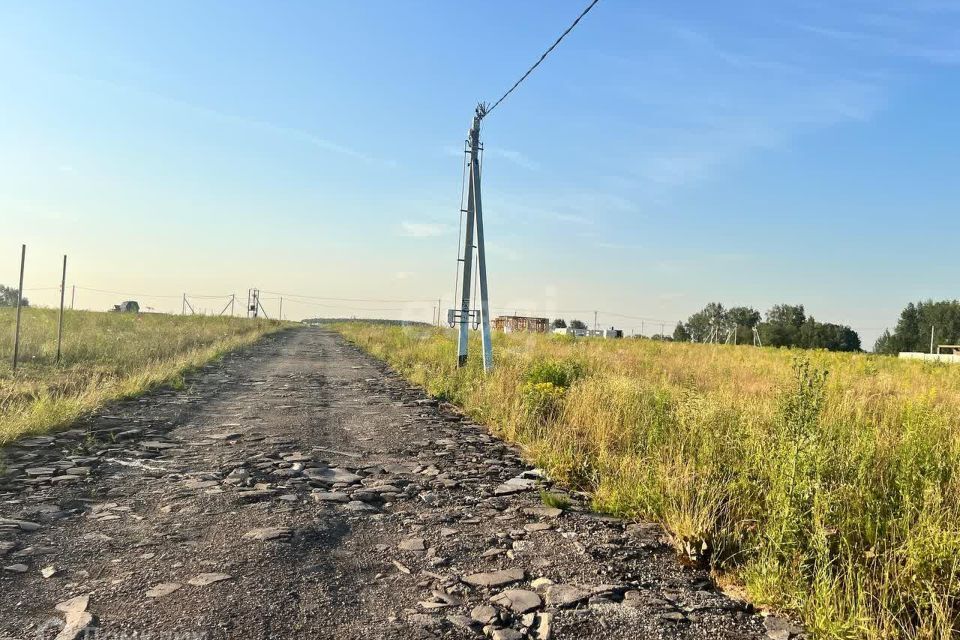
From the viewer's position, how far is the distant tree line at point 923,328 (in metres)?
89.9

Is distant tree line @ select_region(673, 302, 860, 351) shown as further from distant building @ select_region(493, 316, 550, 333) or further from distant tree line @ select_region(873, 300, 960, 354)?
distant building @ select_region(493, 316, 550, 333)

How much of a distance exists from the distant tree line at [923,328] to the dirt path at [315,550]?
10356 cm

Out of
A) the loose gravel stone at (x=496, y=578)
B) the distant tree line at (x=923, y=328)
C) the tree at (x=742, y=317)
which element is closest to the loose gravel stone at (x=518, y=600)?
the loose gravel stone at (x=496, y=578)

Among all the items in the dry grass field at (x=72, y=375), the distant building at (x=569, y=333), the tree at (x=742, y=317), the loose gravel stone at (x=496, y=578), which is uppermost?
the tree at (x=742, y=317)

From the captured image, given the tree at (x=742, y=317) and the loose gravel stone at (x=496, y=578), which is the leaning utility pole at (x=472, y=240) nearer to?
the loose gravel stone at (x=496, y=578)

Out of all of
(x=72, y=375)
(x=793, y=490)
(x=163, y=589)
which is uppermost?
(x=793, y=490)

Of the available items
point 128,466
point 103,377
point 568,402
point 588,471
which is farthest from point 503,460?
point 103,377

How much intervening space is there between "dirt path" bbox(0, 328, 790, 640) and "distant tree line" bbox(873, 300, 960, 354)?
10356 centimetres

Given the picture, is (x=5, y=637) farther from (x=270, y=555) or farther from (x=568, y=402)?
(x=568, y=402)

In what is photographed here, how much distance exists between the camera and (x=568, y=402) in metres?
8.08

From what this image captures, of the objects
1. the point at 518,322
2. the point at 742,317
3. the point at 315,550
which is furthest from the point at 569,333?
the point at 742,317

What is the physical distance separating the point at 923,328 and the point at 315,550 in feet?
376

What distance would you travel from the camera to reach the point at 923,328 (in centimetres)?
9450

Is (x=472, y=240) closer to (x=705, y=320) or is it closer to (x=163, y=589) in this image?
(x=163, y=589)
